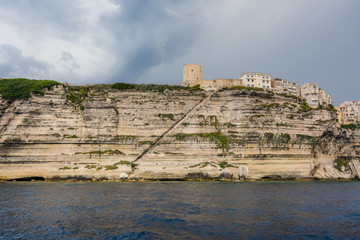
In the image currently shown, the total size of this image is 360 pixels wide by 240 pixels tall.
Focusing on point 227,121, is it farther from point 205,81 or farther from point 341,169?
point 341,169

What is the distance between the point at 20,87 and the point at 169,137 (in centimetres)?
2893

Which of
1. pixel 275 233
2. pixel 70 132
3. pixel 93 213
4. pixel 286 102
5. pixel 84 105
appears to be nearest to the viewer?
pixel 275 233

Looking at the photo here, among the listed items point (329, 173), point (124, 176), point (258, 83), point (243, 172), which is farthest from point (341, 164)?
point (124, 176)

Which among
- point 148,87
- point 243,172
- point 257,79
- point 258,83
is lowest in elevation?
point 243,172

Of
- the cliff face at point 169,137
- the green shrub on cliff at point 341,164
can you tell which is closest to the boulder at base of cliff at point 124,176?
the cliff face at point 169,137

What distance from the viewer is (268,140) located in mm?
46906

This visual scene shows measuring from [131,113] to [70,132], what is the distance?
11.1 m

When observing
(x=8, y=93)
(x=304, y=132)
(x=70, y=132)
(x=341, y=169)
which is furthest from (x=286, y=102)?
(x=8, y=93)

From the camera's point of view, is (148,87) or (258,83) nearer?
(148,87)

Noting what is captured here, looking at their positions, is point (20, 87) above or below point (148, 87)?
below

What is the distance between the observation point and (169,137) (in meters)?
47.0

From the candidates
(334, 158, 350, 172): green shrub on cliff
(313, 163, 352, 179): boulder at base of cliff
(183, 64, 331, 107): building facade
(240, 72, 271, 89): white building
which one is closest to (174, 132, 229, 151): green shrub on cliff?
(183, 64, 331, 107): building facade

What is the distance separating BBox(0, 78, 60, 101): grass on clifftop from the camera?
1890 inches

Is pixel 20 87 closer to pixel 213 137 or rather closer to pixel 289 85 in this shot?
pixel 213 137
